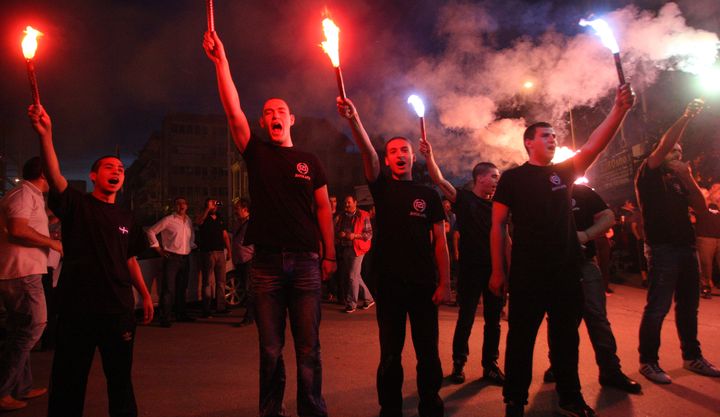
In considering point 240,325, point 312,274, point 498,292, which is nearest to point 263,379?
point 312,274

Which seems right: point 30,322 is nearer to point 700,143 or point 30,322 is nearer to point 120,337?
point 120,337

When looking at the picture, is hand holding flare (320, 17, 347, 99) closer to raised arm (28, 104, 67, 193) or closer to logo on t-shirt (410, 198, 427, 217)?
logo on t-shirt (410, 198, 427, 217)

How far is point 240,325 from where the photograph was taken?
7.64 meters

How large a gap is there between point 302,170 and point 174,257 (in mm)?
5571

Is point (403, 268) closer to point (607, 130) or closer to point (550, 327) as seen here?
point (550, 327)

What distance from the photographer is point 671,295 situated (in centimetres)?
451

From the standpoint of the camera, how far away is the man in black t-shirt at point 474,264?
14.9 ft

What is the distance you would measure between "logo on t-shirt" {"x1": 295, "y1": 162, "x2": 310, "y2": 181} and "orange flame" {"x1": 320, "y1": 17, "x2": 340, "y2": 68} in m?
0.72

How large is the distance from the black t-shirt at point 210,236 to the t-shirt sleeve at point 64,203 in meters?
5.56

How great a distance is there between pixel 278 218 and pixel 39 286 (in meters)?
2.52

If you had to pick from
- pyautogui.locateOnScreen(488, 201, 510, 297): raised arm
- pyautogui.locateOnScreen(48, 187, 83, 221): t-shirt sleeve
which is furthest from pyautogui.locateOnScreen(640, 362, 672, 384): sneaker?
pyautogui.locateOnScreen(48, 187, 83, 221): t-shirt sleeve

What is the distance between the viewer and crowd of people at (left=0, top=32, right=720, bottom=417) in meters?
2.93

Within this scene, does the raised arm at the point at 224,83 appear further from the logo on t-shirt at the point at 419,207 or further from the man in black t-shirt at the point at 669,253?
the man in black t-shirt at the point at 669,253

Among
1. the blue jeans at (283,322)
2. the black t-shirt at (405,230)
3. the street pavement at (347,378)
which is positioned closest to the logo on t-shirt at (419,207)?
the black t-shirt at (405,230)
